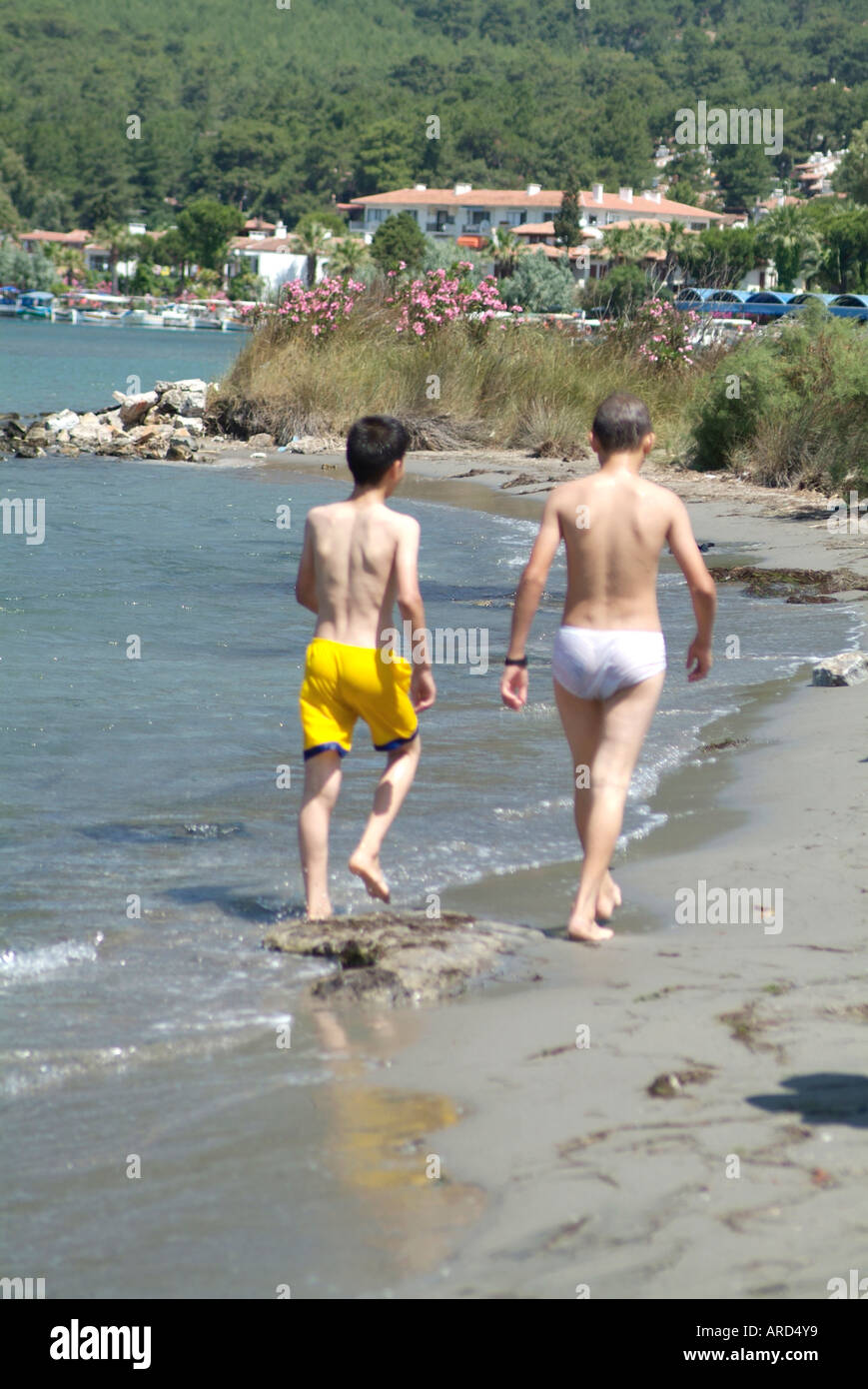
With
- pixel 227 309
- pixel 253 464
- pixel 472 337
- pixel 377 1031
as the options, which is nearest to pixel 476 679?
pixel 377 1031

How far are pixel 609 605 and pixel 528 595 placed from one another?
10.5 inches

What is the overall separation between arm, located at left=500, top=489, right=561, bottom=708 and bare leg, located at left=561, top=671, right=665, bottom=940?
323mm

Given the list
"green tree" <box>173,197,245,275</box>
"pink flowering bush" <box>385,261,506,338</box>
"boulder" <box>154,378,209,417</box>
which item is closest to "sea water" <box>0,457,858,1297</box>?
"pink flowering bush" <box>385,261,506,338</box>

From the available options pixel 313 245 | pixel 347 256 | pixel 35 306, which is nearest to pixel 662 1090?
pixel 347 256

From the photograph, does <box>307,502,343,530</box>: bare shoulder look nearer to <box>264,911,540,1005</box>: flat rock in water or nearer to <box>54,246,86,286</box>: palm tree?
<box>264,911,540,1005</box>: flat rock in water

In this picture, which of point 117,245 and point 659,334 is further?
point 117,245

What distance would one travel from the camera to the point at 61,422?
28.2 metres

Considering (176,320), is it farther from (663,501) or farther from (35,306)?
(663,501)

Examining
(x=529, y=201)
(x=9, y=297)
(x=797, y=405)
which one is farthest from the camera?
(x=9, y=297)

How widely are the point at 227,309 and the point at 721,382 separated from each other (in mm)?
136499

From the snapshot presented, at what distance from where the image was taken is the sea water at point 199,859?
320cm

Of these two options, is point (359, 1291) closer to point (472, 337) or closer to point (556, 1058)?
point (556, 1058)

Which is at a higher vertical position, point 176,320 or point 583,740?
point 176,320

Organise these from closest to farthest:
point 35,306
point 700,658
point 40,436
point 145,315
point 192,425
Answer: point 700,658, point 192,425, point 40,436, point 35,306, point 145,315
